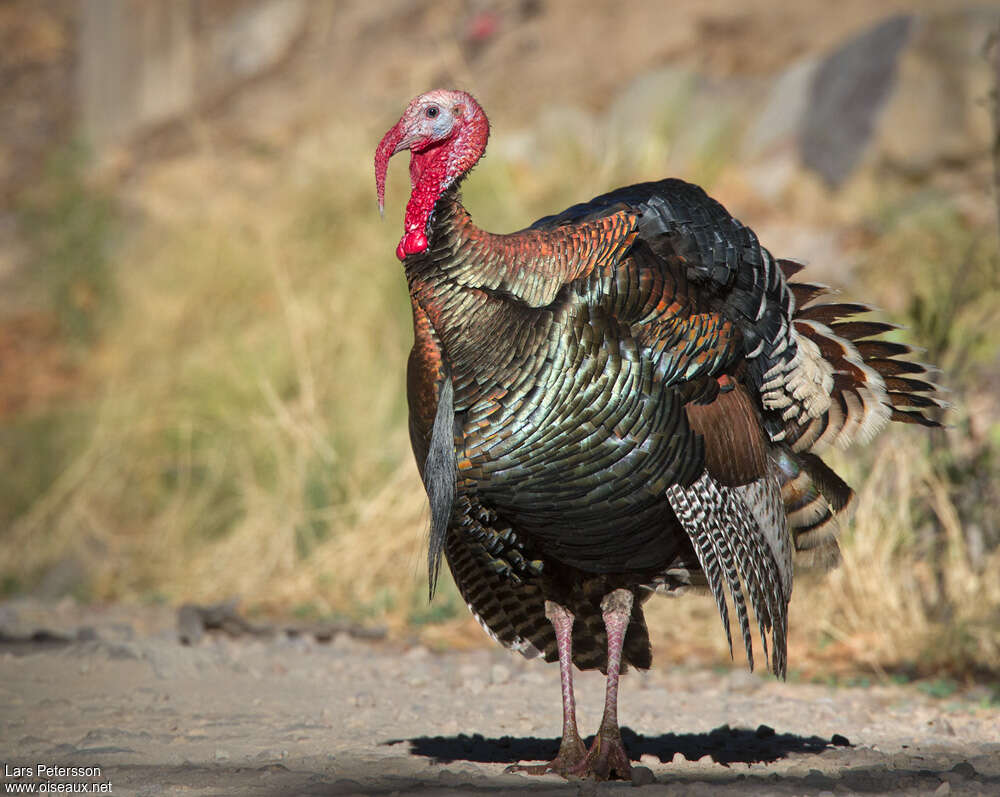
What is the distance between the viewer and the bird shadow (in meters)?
3.71

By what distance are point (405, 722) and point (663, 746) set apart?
93 centimetres

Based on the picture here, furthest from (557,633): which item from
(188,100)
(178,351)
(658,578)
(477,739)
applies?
(188,100)

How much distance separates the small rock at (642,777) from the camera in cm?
323

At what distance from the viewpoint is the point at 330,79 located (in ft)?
46.2

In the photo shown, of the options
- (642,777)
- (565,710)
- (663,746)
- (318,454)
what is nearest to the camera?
(642,777)

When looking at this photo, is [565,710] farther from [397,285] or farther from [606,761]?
[397,285]

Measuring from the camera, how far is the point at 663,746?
3912mm

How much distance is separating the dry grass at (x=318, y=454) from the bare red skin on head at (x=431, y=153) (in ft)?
9.65

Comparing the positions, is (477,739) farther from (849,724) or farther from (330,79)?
A: (330,79)

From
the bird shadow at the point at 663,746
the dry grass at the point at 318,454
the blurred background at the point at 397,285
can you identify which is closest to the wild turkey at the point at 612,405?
the bird shadow at the point at 663,746

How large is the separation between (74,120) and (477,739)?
14.9m

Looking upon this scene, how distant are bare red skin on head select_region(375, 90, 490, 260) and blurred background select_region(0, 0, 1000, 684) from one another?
2615 mm

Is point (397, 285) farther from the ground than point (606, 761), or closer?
farther from the ground

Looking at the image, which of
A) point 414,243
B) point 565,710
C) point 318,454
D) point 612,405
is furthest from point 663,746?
point 318,454
